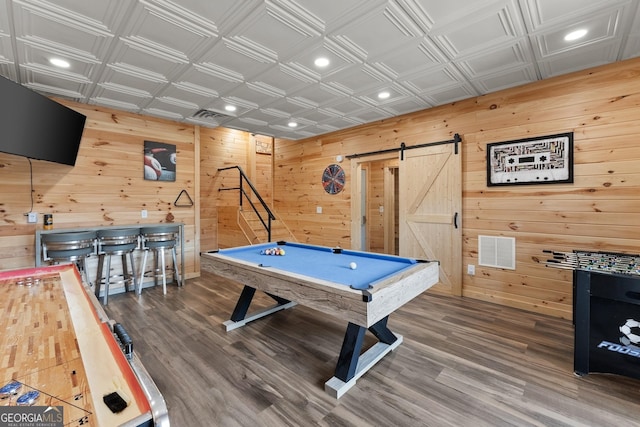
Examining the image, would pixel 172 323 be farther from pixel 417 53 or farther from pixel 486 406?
pixel 417 53

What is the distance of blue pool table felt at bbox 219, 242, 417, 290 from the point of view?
2129 mm

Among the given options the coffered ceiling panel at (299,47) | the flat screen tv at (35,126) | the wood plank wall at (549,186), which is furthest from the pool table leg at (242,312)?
the wood plank wall at (549,186)

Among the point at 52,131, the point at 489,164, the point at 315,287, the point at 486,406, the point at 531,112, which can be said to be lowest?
the point at 486,406

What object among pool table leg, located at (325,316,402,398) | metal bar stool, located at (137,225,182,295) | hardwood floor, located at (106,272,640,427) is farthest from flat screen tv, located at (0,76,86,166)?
pool table leg, located at (325,316,402,398)

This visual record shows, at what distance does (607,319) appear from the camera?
6.71 feet

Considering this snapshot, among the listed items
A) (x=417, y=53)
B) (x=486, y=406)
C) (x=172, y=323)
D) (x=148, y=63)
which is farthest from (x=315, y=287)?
(x=148, y=63)

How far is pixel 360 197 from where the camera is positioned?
5238mm

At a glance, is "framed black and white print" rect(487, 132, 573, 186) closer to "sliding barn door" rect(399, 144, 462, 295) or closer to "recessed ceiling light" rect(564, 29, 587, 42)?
"sliding barn door" rect(399, 144, 462, 295)

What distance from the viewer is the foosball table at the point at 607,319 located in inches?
76.7

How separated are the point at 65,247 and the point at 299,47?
348 cm

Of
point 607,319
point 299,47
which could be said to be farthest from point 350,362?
point 299,47

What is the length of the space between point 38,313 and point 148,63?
2.37 meters

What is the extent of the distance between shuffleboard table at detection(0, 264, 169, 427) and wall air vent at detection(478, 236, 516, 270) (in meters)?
3.96

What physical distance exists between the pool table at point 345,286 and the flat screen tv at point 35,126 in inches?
76.1
